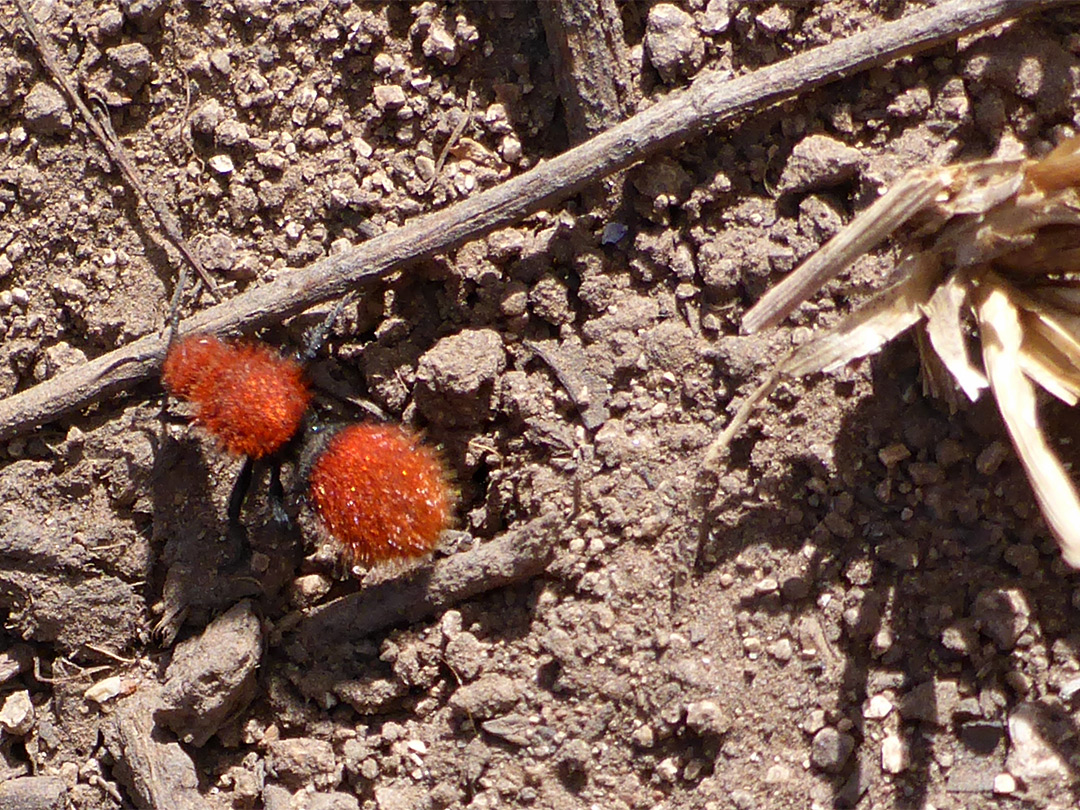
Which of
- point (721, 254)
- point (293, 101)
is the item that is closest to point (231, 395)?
point (293, 101)

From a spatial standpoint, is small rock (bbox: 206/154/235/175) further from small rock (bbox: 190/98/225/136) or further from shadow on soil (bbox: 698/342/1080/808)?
shadow on soil (bbox: 698/342/1080/808)

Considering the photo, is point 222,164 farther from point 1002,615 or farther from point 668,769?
point 1002,615

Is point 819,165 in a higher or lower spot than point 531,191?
lower

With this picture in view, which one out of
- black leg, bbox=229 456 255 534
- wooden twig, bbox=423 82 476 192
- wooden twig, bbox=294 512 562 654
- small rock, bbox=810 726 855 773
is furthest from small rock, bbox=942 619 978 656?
black leg, bbox=229 456 255 534

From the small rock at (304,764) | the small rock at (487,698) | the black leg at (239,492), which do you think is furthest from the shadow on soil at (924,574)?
the black leg at (239,492)

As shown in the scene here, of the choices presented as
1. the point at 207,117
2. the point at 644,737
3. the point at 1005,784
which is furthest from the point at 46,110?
the point at 1005,784

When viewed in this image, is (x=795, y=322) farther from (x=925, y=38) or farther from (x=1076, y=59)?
(x=1076, y=59)
